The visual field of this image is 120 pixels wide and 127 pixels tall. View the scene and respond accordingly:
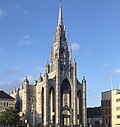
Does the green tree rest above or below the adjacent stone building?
below

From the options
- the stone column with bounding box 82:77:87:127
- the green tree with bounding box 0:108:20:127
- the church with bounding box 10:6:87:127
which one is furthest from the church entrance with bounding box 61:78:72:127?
the green tree with bounding box 0:108:20:127

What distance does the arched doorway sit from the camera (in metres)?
168

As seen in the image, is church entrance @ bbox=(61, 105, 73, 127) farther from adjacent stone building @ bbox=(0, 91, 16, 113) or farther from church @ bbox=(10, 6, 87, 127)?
adjacent stone building @ bbox=(0, 91, 16, 113)

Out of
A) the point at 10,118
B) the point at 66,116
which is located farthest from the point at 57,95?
the point at 10,118

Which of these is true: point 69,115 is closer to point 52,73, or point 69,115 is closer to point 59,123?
point 59,123

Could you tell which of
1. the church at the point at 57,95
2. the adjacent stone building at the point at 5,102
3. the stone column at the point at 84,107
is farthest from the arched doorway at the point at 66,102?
the adjacent stone building at the point at 5,102

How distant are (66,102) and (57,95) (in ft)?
35.9

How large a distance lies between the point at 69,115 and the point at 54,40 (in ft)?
133

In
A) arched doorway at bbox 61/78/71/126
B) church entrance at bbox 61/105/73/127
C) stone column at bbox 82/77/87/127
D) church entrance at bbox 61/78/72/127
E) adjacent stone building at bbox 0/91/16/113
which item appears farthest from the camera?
stone column at bbox 82/77/87/127

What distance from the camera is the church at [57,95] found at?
16188 centimetres

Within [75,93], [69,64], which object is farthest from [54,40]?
[75,93]

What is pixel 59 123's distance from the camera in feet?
526

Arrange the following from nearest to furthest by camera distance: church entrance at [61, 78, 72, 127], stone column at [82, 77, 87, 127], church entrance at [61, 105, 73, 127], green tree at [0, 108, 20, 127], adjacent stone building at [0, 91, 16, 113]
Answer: green tree at [0, 108, 20, 127]
adjacent stone building at [0, 91, 16, 113]
church entrance at [61, 105, 73, 127]
church entrance at [61, 78, 72, 127]
stone column at [82, 77, 87, 127]

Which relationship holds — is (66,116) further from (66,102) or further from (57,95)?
(57,95)
